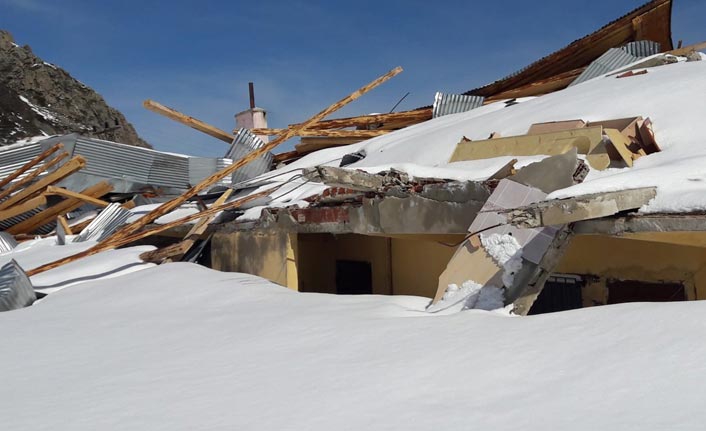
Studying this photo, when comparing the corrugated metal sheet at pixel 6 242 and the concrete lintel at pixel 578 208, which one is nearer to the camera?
the concrete lintel at pixel 578 208

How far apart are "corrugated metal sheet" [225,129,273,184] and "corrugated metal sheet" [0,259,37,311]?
473 cm

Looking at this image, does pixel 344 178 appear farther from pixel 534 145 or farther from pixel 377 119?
pixel 377 119

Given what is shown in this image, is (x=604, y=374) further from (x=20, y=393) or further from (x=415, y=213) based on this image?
(x=415, y=213)

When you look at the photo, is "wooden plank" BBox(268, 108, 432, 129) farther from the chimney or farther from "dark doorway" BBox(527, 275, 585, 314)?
"dark doorway" BBox(527, 275, 585, 314)

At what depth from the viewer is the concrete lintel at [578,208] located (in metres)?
3.84

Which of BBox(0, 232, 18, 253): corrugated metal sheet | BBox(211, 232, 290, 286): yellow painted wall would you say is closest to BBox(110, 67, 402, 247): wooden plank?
BBox(211, 232, 290, 286): yellow painted wall

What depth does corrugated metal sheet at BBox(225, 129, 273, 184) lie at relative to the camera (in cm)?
1113

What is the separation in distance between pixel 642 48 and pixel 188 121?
9.77 metres

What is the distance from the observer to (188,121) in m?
12.6

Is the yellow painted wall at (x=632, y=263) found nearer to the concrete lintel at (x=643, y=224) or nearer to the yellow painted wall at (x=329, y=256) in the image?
the concrete lintel at (x=643, y=224)

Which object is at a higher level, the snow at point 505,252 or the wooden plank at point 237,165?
the wooden plank at point 237,165

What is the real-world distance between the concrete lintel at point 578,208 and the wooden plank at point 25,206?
11.7 m

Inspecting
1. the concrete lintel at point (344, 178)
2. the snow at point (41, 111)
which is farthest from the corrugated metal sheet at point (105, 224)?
the snow at point (41, 111)

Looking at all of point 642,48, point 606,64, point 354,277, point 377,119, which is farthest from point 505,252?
point 642,48
